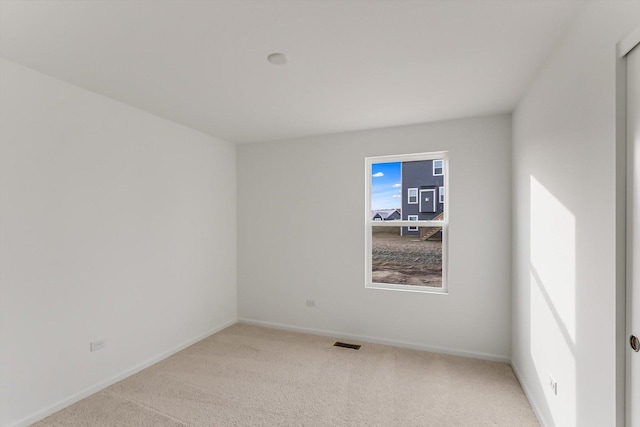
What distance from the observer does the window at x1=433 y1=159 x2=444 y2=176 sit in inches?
140

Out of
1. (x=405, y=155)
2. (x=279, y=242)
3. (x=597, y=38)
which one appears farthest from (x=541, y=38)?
(x=279, y=242)

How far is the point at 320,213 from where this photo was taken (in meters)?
4.00

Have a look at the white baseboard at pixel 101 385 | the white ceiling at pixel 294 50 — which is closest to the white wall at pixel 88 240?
the white baseboard at pixel 101 385

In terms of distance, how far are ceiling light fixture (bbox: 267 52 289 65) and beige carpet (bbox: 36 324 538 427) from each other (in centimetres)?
254

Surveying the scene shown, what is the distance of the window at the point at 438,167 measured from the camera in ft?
11.7

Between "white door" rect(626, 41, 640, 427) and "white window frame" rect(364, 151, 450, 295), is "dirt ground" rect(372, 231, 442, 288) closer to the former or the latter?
"white window frame" rect(364, 151, 450, 295)

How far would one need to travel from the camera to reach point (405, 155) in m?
3.63

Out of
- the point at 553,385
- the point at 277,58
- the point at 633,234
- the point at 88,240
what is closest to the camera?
the point at 633,234

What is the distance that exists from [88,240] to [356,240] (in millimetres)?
2671

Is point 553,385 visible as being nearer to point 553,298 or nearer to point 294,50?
point 553,298

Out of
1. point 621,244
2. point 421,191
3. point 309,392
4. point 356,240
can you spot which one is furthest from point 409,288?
point 621,244

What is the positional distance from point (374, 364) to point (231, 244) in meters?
2.44

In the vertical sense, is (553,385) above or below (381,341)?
above

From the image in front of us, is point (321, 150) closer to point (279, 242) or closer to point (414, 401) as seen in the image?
point (279, 242)
